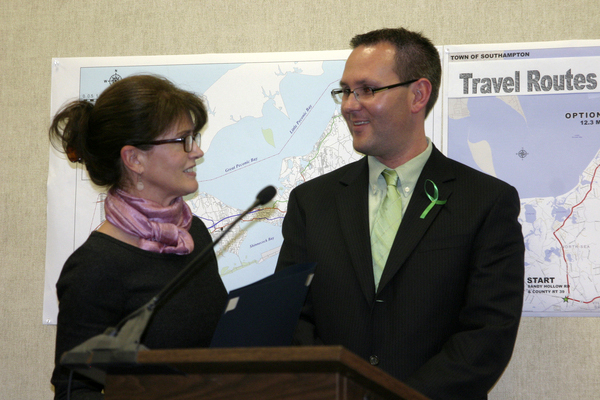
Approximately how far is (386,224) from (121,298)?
919 mm

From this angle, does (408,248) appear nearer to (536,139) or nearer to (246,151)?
(536,139)

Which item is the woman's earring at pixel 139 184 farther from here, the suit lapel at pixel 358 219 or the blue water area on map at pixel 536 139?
the blue water area on map at pixel 536 139

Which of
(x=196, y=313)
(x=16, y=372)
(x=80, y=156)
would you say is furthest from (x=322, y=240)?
(x=16, y=372)

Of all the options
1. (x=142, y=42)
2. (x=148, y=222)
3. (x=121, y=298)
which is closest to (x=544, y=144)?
(x=148, y=222)

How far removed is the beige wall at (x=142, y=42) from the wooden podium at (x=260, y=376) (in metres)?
1.64

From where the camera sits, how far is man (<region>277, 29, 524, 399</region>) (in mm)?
1847

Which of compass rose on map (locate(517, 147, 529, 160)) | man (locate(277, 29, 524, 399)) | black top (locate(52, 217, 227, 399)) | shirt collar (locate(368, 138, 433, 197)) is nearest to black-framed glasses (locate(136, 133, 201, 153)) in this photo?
black top (locate(52, 217, 227, 399))

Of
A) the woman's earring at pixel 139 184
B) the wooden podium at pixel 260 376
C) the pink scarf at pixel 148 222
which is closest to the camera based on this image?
the wooden podium at pixel 260 376

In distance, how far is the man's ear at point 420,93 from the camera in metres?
2.29

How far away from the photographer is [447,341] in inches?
74.4

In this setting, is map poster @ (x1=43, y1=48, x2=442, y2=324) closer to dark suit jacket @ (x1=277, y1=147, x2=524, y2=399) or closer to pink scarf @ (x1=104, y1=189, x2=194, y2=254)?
dark suit jacket @ (x1=277, y1=147, x2=524, y2=399)

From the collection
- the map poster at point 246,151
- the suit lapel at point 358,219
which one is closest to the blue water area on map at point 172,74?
the map poster at point 246,151

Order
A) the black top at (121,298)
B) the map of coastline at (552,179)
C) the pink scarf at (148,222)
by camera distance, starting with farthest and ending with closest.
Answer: the map of coastline at (552,179), the pink scarf at (148,222), the black top at (121,298)

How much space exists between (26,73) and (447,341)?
236cm
